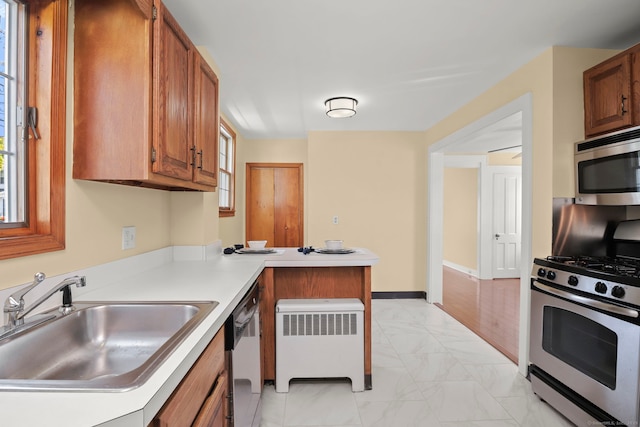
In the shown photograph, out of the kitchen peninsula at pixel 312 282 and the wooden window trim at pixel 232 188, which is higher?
the wooden window trim at pixel 232 188

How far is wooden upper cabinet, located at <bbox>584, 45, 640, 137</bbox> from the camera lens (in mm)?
1903

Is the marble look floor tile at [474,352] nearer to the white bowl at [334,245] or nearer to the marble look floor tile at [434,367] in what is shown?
the marble look floor tile at [434,367]

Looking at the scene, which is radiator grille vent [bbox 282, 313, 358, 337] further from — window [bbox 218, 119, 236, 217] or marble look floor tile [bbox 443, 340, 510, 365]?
window [bbox 218, 119, 236, 217]

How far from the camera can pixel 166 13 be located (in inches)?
56.6

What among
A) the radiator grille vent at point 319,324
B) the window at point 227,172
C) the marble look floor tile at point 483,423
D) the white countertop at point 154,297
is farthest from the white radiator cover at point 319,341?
the window at point 227,172

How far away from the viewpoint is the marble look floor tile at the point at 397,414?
1.89m


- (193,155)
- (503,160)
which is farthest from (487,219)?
(193,155)

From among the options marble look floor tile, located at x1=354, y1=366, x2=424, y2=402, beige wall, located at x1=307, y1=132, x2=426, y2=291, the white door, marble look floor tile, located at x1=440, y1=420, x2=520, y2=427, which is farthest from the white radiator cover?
the white door

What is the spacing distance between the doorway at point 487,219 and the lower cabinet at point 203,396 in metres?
A: 2.27

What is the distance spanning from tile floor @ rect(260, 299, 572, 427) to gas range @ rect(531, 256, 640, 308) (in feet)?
2.71

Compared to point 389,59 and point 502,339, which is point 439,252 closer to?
point 502,339

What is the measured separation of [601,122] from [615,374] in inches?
60.4

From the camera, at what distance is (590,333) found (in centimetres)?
176

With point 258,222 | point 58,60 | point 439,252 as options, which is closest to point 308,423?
point 58,60
